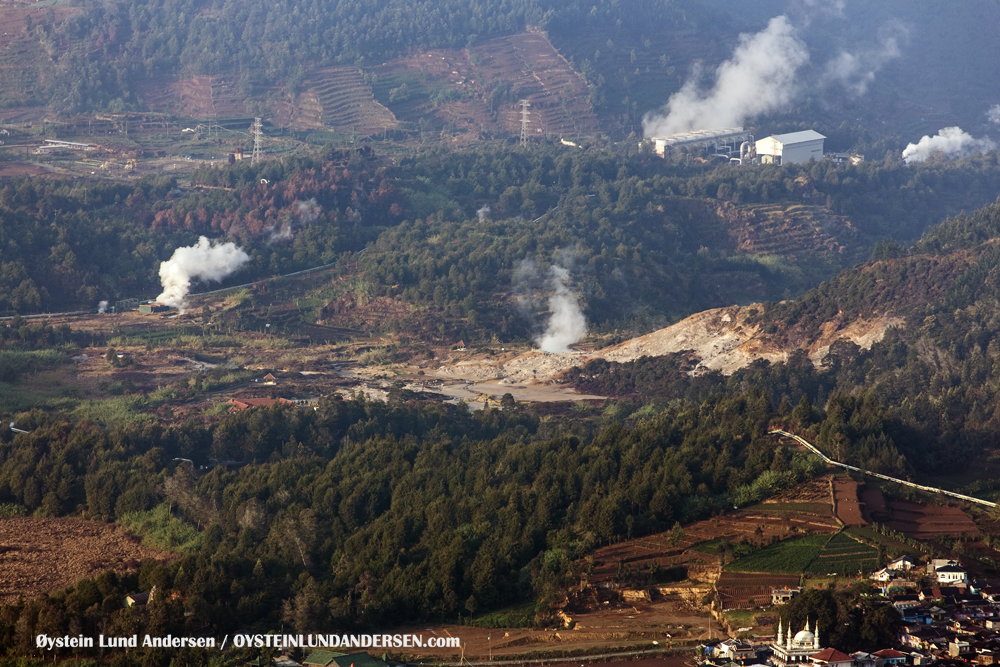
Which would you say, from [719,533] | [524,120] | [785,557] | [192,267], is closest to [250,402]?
[192,267]

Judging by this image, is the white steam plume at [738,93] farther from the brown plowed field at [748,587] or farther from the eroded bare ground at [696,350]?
the brown plowed field at [748,587]

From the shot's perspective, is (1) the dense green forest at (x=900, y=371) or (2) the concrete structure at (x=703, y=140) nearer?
(1) the dense green forest at (x=900, y=371)

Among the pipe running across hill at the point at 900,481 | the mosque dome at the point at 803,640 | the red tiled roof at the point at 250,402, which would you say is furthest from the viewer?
the red tiled roof at the point at 250,402

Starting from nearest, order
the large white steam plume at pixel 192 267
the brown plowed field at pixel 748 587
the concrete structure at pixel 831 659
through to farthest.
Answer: the concrete structure at pixel 831 659, the brown plowed field at pixel 748 587, the large white steam plume at pixel 192 267

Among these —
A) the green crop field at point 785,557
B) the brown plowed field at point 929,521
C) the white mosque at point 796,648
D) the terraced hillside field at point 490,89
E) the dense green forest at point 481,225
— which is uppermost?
the terraced hillside field at point 490,89

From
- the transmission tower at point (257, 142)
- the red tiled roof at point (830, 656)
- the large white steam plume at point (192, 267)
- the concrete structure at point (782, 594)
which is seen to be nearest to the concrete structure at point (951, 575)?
the concrete structure at point (782, 594)

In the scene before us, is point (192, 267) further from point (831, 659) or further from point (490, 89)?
point (831, 659)

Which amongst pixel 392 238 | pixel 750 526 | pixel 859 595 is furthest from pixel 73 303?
pixel 859 595
